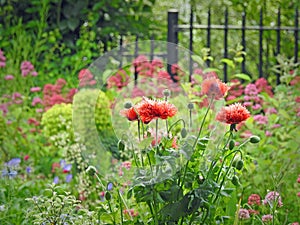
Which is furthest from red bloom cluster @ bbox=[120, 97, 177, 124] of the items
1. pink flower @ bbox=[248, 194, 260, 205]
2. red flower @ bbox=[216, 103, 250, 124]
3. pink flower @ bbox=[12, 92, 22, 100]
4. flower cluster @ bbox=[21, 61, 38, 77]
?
flower cluster @ bbox=[21, 61, 38, 77]

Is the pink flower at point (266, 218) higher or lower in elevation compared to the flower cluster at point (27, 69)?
lower

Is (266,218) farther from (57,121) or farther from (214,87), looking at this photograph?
(57,121)

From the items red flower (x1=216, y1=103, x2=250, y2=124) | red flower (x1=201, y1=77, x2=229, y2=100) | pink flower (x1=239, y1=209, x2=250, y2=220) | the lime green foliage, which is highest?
red flower (x1=201, y1=77, x2=229, y2=100)

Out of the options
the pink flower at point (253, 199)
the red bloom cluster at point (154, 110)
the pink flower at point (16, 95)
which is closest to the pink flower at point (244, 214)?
the pink flower at point (253, 199)

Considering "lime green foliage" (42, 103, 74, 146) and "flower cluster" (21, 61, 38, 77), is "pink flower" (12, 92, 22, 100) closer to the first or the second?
"flower cluster" (21, 61, 38, 77)

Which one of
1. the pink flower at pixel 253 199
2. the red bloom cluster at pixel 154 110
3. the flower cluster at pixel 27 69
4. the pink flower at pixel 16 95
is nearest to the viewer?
the red bloom cluster at pixel 154 110

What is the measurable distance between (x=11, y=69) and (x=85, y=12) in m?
1.85

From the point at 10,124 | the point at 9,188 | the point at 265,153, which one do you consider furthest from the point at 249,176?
the point at 10,124

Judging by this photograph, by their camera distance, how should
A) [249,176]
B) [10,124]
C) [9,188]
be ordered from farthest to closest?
[10,124] → [249,176] → [9,188]

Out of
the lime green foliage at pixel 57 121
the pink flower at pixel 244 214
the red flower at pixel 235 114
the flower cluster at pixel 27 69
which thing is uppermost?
the red flower at pixel 235 114

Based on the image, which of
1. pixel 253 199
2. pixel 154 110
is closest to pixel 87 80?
pixel 253 199

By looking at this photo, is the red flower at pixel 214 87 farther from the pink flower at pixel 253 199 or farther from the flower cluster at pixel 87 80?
the flower cluster at pixel 87 80

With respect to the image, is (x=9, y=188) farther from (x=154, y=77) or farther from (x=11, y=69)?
(x=11, y=69)

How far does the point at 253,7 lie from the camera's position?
7586 millimetres
